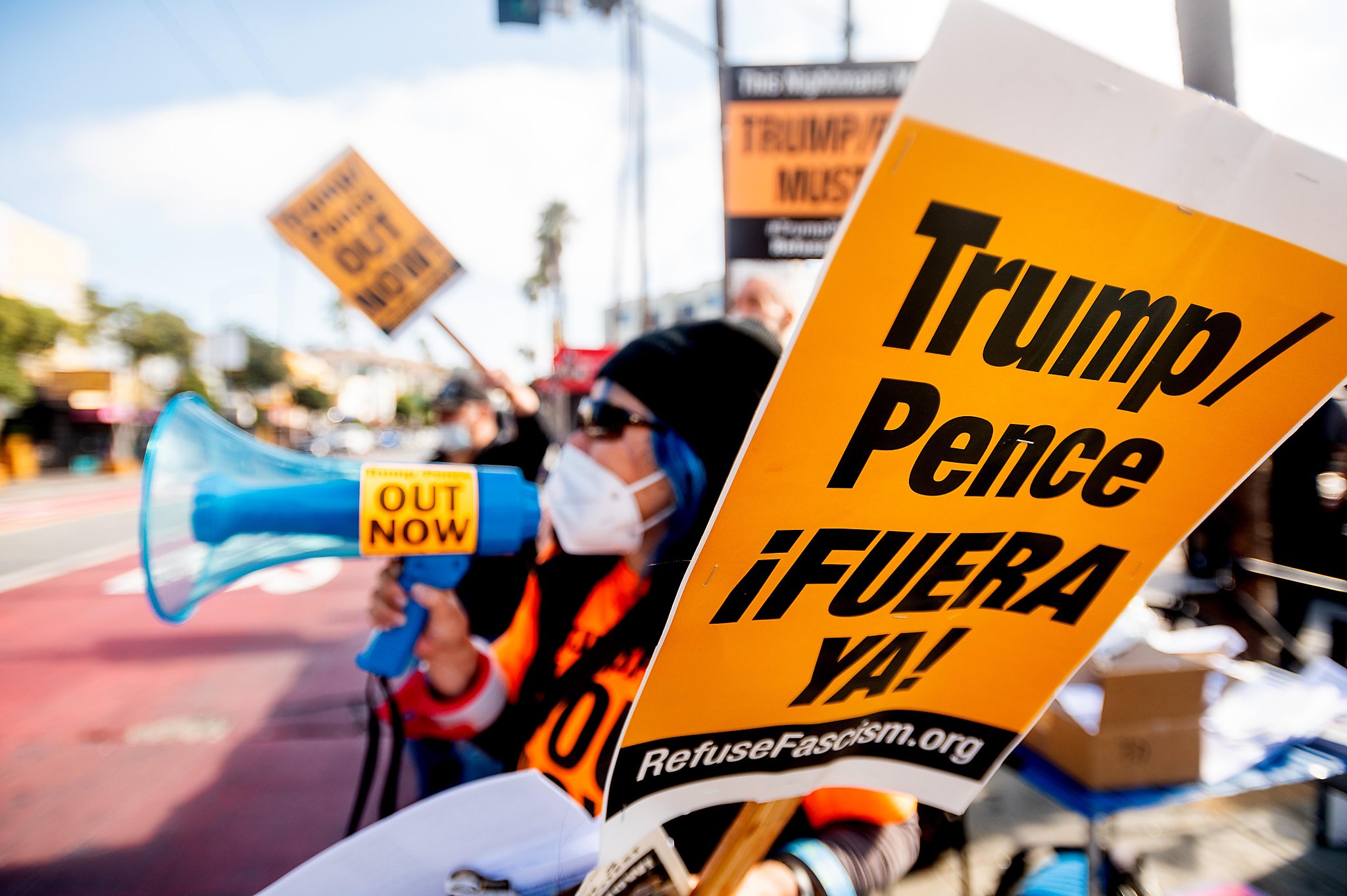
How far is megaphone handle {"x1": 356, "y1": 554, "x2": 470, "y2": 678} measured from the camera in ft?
4.42

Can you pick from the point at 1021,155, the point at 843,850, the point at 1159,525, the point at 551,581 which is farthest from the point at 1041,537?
the point at 551,581

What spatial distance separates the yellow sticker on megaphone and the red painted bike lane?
2371 millimetres

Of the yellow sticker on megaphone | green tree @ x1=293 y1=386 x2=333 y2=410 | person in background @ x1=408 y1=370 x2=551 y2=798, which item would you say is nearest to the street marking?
person in background @ x1=408 y1=370 x2=551 y2=798

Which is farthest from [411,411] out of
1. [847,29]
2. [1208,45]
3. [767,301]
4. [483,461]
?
[1208,45]

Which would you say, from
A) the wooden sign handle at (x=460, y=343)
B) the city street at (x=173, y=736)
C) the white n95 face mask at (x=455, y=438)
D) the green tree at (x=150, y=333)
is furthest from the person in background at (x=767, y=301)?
the green tree at (x=150, y=333)

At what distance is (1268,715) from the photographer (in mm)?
2021

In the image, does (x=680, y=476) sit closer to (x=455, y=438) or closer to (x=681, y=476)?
(x=681, y=476)

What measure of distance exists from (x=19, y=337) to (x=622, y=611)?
99.0 ft

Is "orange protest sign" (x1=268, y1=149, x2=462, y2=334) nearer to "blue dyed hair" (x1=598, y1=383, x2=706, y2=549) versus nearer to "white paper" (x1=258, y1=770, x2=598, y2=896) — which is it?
"blue dyed hair" (x1=598, y1=383, x2=706, y2=549)

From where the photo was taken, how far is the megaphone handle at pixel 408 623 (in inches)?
53.1

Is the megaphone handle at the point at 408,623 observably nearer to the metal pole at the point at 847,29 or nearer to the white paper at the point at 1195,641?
the white paper at the point at 1195,641

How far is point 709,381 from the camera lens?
1.30 metres

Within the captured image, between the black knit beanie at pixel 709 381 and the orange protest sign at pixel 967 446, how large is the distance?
0.59 meters

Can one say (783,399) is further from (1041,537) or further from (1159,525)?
(1159,525)
